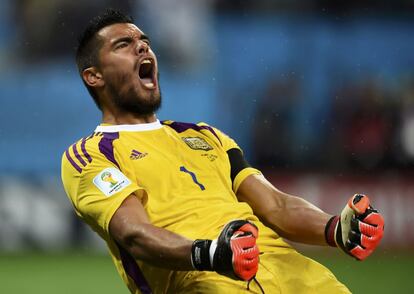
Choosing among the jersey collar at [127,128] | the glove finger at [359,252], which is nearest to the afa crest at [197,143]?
the jersey collar at [127,128]

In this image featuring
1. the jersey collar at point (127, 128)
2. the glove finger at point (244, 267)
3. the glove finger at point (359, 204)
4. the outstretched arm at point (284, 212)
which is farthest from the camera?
the jersey collar at point (127, 128)

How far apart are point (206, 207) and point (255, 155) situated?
6765 mm

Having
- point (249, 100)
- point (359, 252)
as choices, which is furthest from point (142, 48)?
point (249, 100)

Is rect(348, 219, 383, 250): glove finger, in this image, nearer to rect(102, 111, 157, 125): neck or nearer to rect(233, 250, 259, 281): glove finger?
rect(233, 250, 259, 281): glove finger

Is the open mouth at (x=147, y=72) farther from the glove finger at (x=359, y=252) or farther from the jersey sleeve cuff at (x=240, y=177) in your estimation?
the glove finger at (x=359, y=252)

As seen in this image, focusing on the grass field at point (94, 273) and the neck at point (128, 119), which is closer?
the neck at point (128, 119)

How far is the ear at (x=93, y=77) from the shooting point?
4668 mm

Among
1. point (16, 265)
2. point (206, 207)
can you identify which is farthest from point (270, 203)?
point (16, 265)

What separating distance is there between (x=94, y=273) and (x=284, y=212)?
4.93 metres

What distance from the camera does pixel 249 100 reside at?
1106 cm

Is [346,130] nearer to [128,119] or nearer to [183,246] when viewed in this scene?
[128,119]

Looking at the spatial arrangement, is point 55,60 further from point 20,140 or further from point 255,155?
point 255,155

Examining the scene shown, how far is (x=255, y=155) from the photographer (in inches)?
431

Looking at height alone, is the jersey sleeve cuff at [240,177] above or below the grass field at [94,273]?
above
